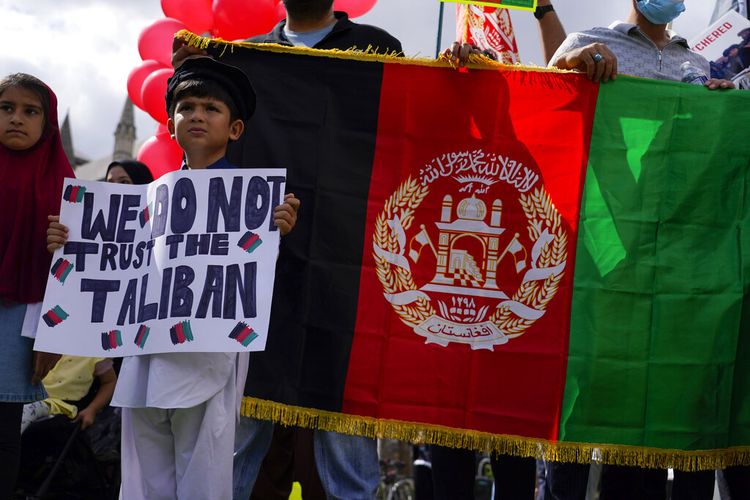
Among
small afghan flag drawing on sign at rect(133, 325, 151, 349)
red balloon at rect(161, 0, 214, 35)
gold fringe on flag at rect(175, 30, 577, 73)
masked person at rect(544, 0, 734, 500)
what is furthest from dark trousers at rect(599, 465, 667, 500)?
red balloon at rect(161, 0, 214, 35)

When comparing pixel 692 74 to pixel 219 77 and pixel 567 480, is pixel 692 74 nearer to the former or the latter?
pixel 567 480

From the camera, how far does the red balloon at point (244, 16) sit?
222 inches

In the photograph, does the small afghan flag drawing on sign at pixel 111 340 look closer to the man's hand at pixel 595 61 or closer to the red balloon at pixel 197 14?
the man's hand at pixel 595 61

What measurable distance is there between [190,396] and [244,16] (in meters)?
3.32

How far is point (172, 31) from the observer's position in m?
6.42

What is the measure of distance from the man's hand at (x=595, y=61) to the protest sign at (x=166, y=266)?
1379 millimetres

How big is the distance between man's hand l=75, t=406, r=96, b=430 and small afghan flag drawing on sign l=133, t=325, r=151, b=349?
2.20 metres

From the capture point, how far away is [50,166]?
3613mm

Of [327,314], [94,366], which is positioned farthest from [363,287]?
[94,366]

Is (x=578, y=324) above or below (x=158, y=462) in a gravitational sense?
above

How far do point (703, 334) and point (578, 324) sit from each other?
19.2 inches

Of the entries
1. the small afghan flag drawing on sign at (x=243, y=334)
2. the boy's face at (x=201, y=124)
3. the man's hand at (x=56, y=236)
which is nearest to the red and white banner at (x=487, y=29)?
the boy's face at (x=201, y=124)

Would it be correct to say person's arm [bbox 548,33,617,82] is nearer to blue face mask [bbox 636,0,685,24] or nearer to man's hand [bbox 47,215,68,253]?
blue face mask [bbox 636,0,685,24]

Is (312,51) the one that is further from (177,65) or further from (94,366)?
(94,366)
